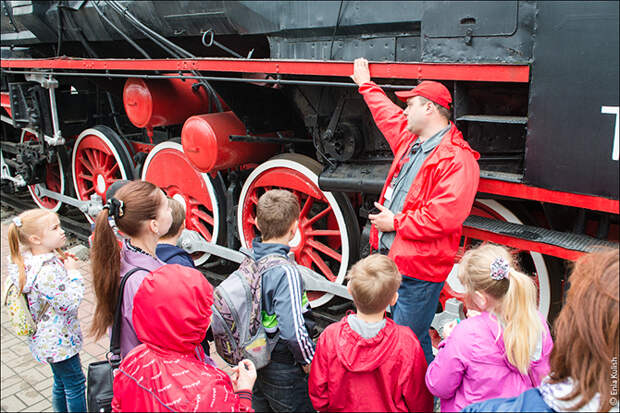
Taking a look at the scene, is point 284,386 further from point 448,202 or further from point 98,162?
point 98,162

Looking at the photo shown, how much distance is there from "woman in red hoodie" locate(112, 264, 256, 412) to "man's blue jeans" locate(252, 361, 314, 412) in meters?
0.46

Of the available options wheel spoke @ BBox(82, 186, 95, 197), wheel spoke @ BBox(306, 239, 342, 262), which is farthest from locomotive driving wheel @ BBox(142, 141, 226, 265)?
wheel spoke @ BBox(82, 186, 95, 197)

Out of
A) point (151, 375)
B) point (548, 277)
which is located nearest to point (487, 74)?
point (548, 277)

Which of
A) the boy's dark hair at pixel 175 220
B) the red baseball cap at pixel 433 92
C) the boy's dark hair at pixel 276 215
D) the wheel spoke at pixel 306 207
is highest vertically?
the red baseball cap at pixel 433 92

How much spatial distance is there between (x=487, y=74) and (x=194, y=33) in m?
2.67

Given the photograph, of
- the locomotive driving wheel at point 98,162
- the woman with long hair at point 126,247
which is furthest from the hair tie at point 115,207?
the locomotive driving wheel at point 98,162

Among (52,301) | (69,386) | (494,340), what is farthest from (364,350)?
(69,386)

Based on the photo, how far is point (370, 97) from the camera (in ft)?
9.02

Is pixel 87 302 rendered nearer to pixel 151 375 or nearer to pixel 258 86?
pixel 258 86

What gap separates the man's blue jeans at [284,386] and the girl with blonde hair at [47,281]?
0.97 m

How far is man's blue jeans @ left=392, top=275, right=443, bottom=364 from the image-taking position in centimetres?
250

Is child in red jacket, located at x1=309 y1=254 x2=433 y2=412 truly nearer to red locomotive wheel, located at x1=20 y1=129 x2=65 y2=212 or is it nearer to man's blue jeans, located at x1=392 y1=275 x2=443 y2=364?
man's blue jeans, located at x1=392 y1=275 x2=443 y2=364

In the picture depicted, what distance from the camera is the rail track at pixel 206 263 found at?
3.83 meters

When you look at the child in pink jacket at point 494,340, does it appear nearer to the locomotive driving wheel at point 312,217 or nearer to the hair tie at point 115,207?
the hair tie at point 115,207
